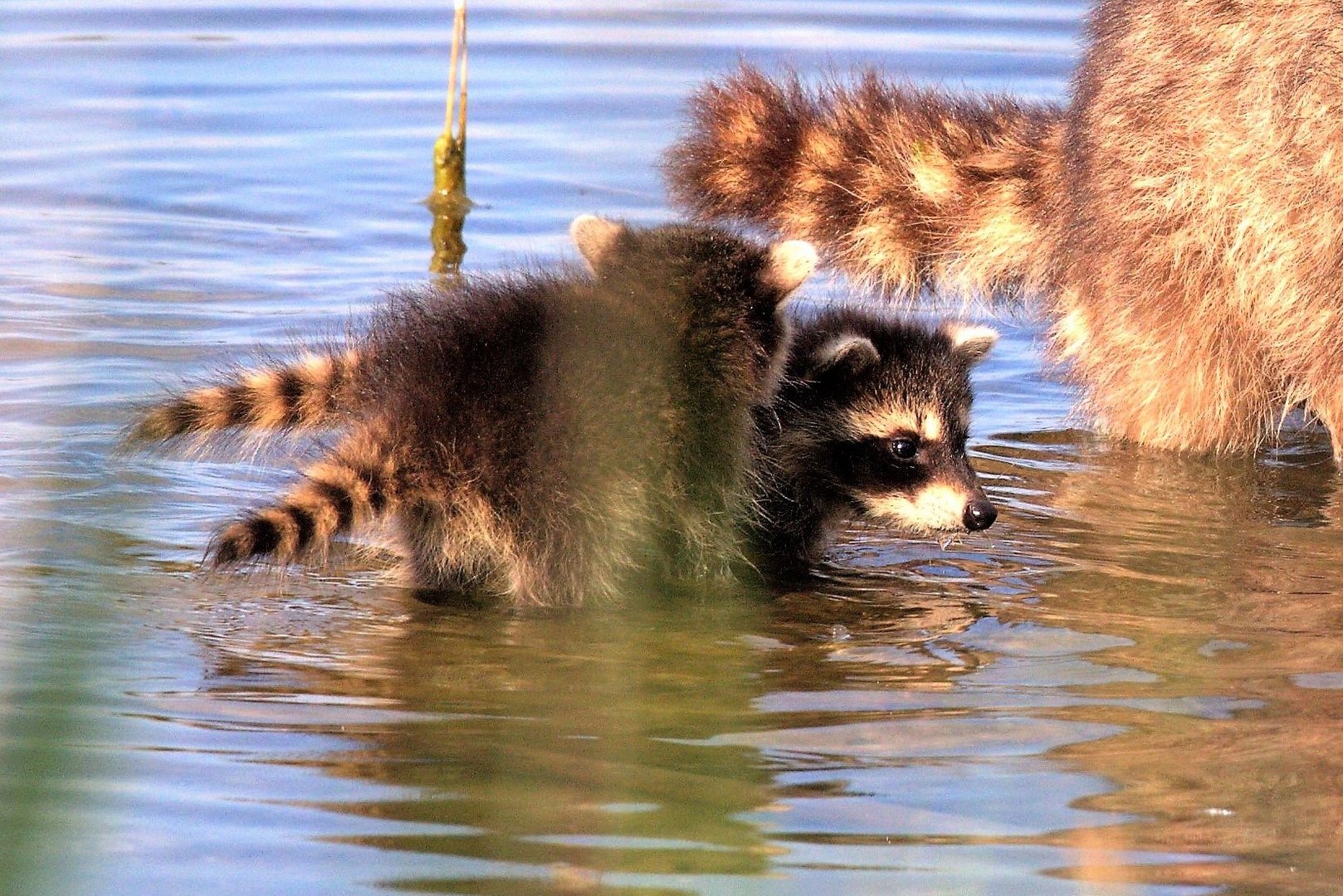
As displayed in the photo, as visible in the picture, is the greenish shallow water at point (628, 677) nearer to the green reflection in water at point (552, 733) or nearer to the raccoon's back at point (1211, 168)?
the green reflection in water at point (552, 733)

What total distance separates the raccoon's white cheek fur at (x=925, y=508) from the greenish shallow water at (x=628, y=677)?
0.46ft

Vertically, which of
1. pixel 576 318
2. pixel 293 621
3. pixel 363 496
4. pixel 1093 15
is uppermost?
pixel 1093 15

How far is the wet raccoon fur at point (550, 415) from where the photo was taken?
422cm

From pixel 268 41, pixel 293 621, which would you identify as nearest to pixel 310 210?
pixel 268 41

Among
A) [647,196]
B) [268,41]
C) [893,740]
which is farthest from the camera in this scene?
[268,41]

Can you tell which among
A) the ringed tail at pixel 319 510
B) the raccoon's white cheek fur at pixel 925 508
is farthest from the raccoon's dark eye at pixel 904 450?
the ringed tail at pixel 319 510

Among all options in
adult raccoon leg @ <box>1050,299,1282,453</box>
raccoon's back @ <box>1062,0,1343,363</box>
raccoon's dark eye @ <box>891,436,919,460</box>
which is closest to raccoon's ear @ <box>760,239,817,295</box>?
raccoon's dark eye @ <box>891,436,919,460</box>

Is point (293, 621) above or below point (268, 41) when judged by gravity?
below

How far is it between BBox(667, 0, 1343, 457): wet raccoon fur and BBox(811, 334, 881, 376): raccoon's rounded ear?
1021 mm

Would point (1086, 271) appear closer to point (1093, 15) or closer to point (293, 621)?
point (1093, 15)

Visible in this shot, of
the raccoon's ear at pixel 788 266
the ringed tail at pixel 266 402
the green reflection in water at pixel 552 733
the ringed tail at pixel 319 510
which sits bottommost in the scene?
the green reflection in water at pixel 552 733

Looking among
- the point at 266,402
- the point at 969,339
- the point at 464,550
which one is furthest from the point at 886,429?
the point at 266,402

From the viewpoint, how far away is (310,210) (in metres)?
8.33

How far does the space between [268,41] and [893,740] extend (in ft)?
29.0
